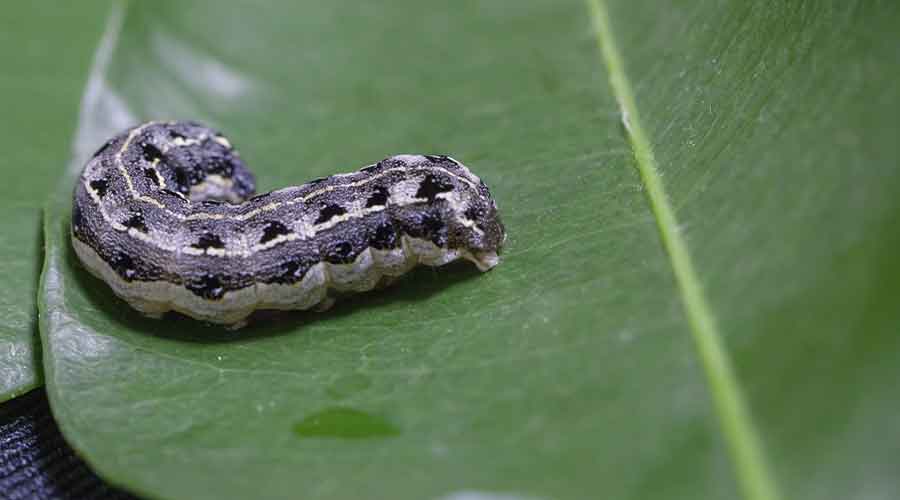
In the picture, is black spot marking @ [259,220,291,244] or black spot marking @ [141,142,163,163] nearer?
black spot marking @ [259,220,291,244]

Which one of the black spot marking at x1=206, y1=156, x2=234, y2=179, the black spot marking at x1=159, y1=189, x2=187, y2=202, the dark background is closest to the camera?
the dark background

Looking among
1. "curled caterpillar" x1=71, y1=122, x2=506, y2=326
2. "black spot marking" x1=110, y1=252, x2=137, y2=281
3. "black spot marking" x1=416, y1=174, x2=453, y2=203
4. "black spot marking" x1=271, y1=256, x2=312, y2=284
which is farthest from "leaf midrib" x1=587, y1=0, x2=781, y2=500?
"black spot marking" x1=110, y1=252, x2=137, y2=281

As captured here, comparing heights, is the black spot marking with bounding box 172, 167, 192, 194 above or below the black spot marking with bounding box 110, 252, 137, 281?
above

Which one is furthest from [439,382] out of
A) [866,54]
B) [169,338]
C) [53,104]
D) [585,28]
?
[53,104]

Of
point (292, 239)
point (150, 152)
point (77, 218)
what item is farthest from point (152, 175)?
point (292, 239)

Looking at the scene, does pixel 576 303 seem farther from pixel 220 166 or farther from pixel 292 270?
pixel 220 166

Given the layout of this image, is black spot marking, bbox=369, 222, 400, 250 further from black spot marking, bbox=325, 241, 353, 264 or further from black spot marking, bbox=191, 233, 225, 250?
black spot marking, bbox=191, 233, 225, 250

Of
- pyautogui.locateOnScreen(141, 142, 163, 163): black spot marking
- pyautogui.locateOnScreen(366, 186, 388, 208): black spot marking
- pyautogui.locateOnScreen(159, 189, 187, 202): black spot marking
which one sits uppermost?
pyautogui.locateOnScreen(366, 186, 388, 208): black spot marking

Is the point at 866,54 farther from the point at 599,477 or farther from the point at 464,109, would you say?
the point at 464,109
